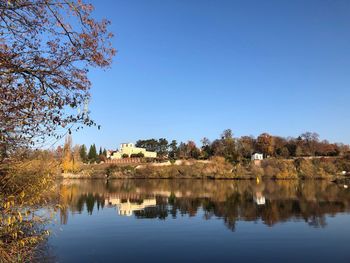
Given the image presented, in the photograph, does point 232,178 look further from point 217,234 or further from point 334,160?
point 217,234

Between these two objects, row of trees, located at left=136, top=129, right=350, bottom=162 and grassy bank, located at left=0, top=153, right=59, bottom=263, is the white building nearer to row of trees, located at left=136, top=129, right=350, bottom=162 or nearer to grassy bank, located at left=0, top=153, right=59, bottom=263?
row of trees, located at left=136, top=129, right=350, bottom=162

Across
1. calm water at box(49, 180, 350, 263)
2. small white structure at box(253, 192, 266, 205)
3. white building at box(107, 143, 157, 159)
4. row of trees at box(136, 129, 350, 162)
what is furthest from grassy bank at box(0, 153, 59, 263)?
white building at box(107, 143, 157, 159)

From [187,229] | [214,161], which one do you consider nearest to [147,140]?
[214,161]

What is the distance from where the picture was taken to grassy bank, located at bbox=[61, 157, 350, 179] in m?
89.8

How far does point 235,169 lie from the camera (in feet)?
312

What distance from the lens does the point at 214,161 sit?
9856cm

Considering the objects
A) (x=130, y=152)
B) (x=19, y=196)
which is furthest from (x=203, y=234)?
(x=130, y=152)

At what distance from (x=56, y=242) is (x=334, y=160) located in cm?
9193

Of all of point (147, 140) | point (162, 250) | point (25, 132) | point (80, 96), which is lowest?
point (162, 250)

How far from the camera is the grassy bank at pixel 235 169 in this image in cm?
8975

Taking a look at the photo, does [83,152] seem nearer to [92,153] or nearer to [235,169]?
[92,153]

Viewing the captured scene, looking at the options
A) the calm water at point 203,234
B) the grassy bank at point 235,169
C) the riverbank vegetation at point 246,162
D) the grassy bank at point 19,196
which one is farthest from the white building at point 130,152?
the grassy bank at point 19,196

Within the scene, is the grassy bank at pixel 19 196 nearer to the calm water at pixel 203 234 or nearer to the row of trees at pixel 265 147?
the calm water at pixel 203 234

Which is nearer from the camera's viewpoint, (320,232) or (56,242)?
(56,242)
